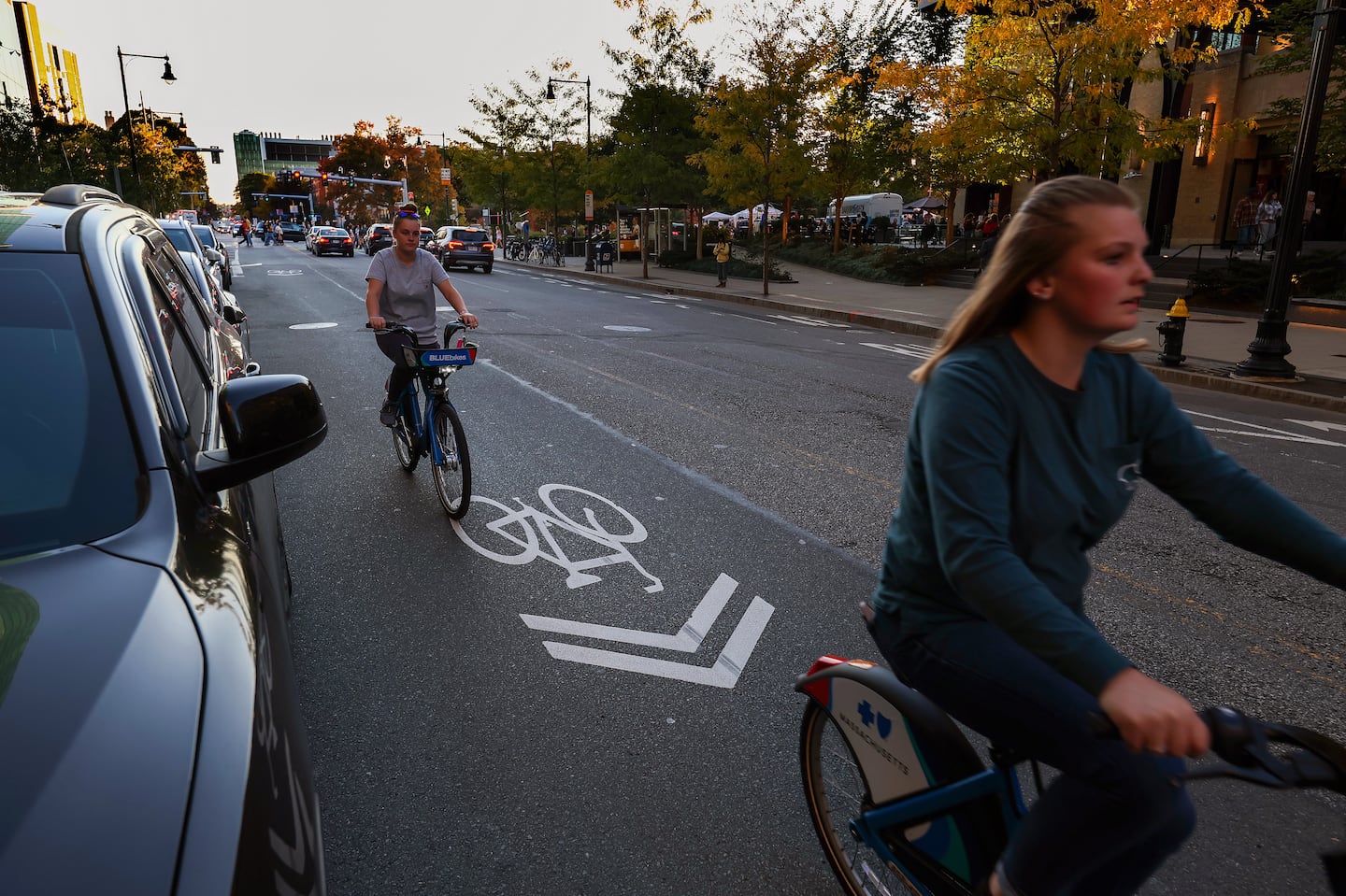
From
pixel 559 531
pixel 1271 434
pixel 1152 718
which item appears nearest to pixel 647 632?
pixel 559 531

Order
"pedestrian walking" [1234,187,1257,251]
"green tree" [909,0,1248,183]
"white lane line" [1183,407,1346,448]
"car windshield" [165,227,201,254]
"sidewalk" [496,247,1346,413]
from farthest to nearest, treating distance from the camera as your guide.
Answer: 1. "pedestrian walking" [1234,187,1257,251]
2. "green tree" [909,0,1248,183]
3. "car windshield" [165,227,201,254]
4. "sidewalk" [496,247,1346,413]
5. "white lane line" [1183,407,1346,448]

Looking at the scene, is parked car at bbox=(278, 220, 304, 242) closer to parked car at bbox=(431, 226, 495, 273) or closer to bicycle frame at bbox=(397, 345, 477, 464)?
parked car at bbox=(431, 226, 495, 273)

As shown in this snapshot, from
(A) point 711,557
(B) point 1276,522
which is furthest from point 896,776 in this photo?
(A) point 711,557

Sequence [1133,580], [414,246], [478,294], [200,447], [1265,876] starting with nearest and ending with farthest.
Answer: [200,447]
[1265,876]
[1133,580]
[414,246]
[478,294]

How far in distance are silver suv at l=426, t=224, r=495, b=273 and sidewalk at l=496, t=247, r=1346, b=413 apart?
3738mm

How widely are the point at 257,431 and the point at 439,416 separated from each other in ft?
11.9

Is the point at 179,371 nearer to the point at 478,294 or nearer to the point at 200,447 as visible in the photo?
the point at 200,447

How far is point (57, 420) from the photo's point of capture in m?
2.12

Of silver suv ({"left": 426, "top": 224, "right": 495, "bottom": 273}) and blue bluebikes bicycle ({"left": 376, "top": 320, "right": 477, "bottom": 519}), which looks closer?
blue bluebikes bicycle ({"left": 376, "top": 320, "right": 477, "bottom": 519})

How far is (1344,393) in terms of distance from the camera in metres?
10.8

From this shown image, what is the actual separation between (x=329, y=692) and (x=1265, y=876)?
126 inches

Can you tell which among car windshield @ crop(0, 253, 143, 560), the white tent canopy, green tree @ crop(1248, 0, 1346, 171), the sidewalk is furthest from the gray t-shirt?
the white tent canopy

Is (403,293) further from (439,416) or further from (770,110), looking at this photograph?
(770,110)

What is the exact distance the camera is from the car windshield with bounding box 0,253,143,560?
1908 mm
